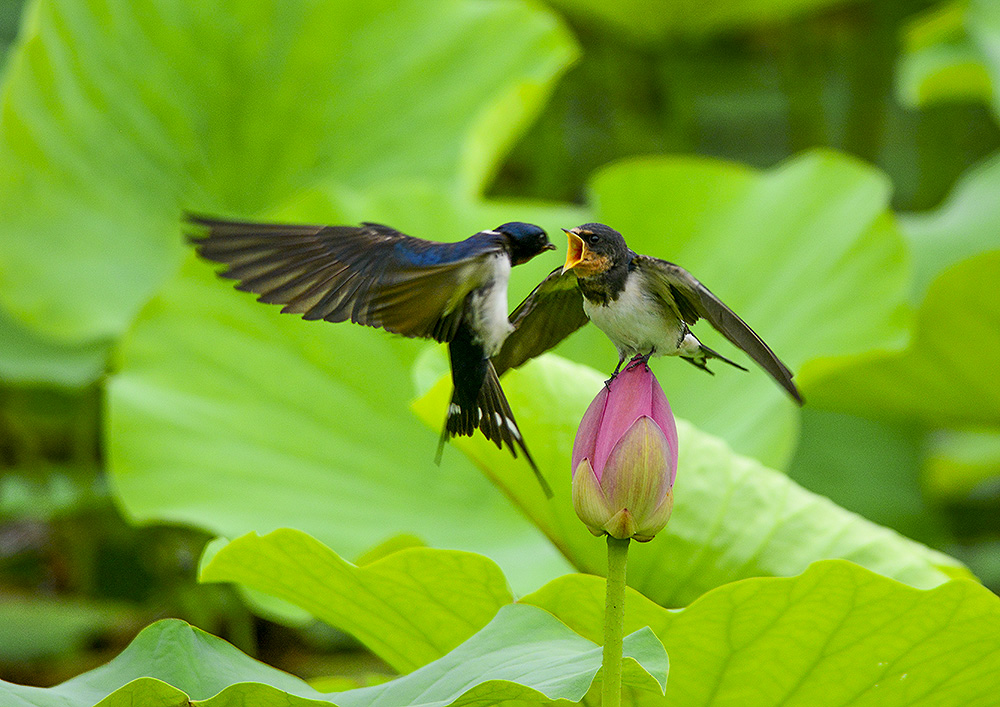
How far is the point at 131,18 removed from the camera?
129 centimetres

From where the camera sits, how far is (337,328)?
1.10m

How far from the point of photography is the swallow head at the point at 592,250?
430mm

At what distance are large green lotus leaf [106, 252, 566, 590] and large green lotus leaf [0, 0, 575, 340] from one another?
23 cm

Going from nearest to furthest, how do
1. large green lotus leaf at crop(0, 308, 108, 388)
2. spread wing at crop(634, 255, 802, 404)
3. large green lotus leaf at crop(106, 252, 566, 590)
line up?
spread wing at crop(634, 255, 802, 404), large green lotus leaf at crop(106, 252, 566, 590), large green lotus leaf at crop(0, 308, 108, 388)

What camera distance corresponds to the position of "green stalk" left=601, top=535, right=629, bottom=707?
41 centimetres

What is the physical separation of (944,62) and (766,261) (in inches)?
24.9

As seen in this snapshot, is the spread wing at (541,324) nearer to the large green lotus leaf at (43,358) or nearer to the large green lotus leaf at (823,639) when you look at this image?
the large green lotus leaf at (823,639)

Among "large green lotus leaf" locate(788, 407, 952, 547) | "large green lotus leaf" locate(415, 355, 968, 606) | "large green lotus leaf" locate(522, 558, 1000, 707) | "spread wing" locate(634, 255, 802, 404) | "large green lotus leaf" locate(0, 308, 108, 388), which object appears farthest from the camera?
"large green lotus leaf" locate(788, 407, 952, 547)

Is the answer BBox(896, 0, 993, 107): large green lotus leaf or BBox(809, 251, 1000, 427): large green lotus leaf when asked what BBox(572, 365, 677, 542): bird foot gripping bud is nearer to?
BBox(809, 251, 1000, 427): large green lotus leaf

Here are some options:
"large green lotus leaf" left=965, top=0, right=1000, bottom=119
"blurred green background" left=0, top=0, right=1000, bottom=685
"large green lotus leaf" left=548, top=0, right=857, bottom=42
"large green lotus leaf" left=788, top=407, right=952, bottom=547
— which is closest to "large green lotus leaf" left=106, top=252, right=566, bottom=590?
"blurred green background" left=0, top=0, right=1000, bottom=685

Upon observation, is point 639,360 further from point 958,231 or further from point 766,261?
point 958,231

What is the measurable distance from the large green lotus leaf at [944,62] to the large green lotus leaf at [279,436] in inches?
36.1

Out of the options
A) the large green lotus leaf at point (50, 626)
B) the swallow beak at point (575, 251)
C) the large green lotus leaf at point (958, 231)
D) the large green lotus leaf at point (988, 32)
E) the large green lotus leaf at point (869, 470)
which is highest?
the large green lotus leaf at point (988, 32)

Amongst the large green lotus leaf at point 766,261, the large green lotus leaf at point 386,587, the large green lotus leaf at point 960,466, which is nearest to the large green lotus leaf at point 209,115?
the large green lotus leaf at point 766,261
